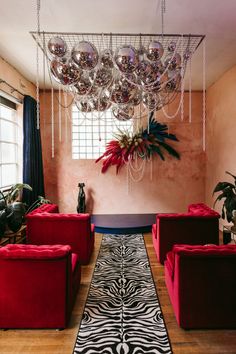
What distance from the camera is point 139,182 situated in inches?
273

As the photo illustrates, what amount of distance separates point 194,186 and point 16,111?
463cm

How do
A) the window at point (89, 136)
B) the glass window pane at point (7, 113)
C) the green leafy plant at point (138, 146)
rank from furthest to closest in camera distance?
the window at point (89, 136)
the green leafy plant at point (138, 146)
the glass window pane at point (7, 113)

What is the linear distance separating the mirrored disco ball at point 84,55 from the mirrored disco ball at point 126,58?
23cm

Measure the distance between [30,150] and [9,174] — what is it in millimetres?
647

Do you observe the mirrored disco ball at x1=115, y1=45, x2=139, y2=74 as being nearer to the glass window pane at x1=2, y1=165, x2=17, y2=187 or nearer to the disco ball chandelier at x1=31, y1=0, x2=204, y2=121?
the disco ball chandelier at x1=31, y1=0, x2=204, y2=121

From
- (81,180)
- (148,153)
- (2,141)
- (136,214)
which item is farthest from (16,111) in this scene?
(136,214)

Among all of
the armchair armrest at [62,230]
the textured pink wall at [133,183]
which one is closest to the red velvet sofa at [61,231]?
the armchair armrest at [62,230]

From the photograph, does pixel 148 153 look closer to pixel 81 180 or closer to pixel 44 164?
pixel 81 180

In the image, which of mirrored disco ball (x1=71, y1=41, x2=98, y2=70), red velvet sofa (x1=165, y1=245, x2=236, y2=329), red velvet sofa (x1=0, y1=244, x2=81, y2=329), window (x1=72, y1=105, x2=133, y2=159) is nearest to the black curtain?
window (x1=72, y1=105, x2=133, y2=159)

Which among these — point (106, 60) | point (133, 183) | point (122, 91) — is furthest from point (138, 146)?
point (106, 60)

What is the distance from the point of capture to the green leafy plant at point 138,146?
21.5 ft

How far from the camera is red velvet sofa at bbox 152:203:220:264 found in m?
4.09

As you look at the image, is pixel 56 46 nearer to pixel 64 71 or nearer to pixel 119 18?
pixel 64 71

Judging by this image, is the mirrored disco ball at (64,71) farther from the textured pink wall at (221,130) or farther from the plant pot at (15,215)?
the textured pink wall at (221,130)
